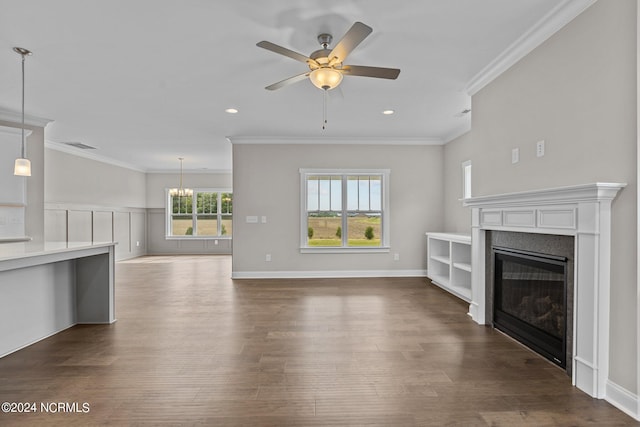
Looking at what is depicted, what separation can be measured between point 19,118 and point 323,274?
532 cm

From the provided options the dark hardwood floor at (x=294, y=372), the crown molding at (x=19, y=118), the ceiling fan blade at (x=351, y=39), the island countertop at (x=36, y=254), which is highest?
the crown molding at (x=19, y=118)

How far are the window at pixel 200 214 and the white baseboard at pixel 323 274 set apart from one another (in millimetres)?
4814

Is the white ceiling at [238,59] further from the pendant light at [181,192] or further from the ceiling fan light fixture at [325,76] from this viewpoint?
the pendant light at [181,192]

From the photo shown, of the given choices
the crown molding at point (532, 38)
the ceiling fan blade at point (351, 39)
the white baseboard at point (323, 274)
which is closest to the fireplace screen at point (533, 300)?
the crown molding at point (532, 38)

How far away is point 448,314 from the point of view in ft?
13.3

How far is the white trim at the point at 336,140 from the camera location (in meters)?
6.40

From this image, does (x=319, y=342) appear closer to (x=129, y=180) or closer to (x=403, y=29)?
(x=403, y=29)

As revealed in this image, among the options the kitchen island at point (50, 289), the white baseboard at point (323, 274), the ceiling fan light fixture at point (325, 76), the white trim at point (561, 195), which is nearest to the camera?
the white trim at point (561, 195)

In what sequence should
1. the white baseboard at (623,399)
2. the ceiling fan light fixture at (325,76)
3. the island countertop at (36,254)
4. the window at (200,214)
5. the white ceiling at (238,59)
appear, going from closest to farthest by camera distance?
the white baseboard at (623,399) < the white ceiling at (238,59) < the island countertop at (36,254) < the ceiling fan light fixture at (325,76) < the window at (200,214)

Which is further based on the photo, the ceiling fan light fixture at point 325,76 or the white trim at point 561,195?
the ceiling fan light fixture at point 325,76

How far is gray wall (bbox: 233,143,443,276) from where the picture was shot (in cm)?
642

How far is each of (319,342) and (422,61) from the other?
287 centimetres

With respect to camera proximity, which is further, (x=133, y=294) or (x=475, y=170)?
(x=133, y=294)

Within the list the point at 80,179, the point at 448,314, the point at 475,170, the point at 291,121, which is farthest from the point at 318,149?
the point at 80,179
